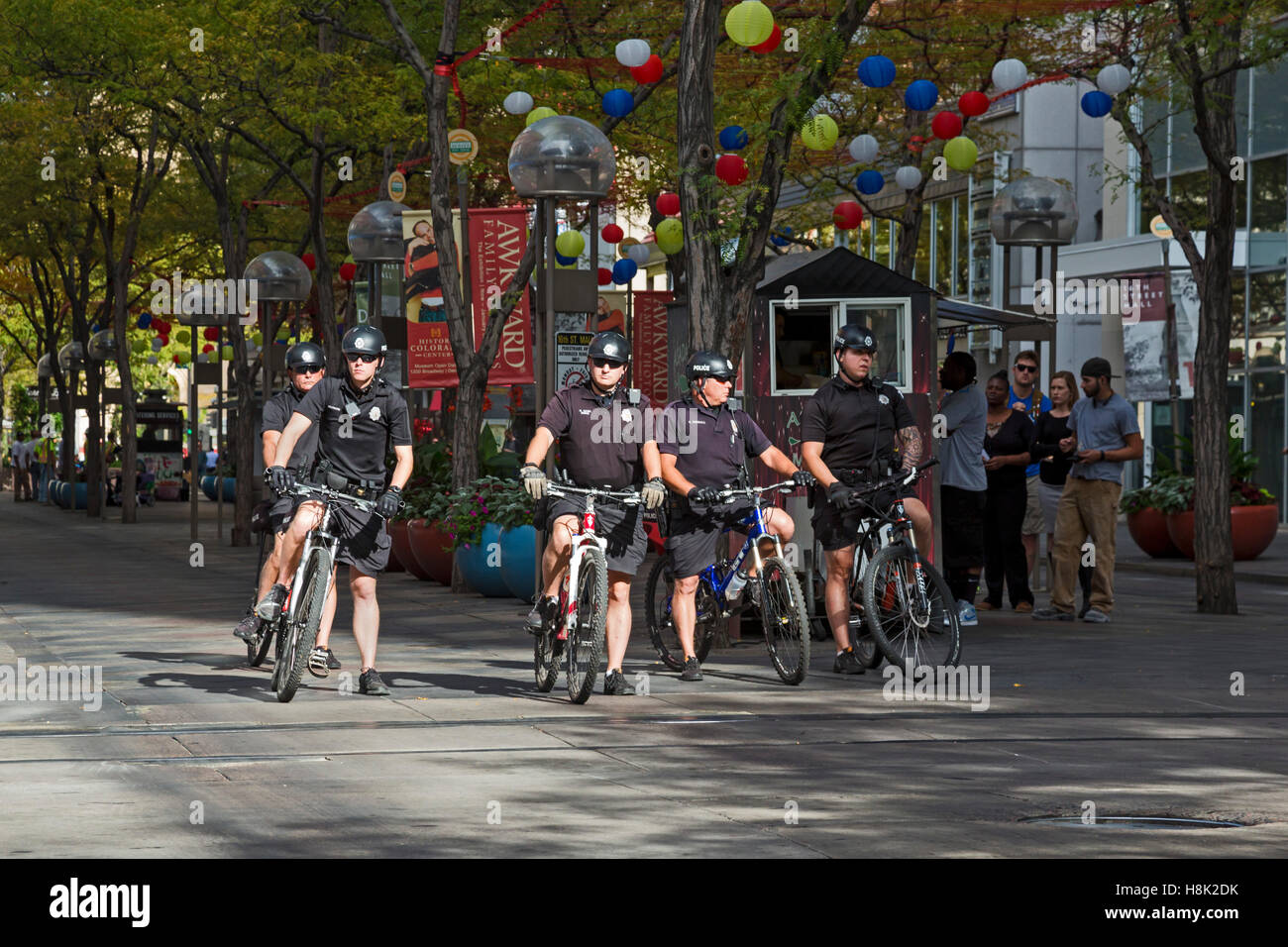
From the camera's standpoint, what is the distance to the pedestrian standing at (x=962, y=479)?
1488 cm

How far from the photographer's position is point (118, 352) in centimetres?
3759

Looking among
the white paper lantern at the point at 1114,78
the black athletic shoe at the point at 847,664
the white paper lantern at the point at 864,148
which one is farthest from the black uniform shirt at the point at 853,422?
the white paper lantern at the point at 864,148

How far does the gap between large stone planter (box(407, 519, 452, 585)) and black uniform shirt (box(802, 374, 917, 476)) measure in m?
7.88

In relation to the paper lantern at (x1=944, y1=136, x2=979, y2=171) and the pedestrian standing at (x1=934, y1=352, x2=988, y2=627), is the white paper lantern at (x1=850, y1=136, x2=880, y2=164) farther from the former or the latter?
the pedestrian standing at (x1=934, y1=352, x2=988, y2=627)

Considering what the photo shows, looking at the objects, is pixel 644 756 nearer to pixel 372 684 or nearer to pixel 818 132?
pixel 372 684

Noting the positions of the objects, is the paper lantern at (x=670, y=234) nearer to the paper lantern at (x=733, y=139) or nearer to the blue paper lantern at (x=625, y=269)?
the paper lantern at (x=733, y=139)

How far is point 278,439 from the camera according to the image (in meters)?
12.4

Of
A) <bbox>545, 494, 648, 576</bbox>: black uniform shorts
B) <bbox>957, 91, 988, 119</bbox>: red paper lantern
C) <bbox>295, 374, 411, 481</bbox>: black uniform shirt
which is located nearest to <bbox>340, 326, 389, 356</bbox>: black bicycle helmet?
<bbox>295, 374, 411, 481</bbox>: black uniform shirt

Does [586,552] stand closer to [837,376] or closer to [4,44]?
[837,376]

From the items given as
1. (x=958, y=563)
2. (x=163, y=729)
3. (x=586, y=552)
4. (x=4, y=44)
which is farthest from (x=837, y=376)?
(x=4, y=44)

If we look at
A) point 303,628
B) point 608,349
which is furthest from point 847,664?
point 303,628

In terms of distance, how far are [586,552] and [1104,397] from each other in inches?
241

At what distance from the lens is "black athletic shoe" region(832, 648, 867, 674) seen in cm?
1187

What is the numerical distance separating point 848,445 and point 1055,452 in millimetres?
4461
